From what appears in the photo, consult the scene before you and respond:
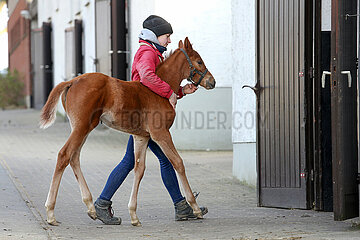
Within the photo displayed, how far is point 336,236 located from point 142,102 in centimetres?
208

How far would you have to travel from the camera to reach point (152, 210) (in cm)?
793

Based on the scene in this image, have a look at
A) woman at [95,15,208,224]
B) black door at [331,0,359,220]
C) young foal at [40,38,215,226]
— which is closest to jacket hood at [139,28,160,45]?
woman at [95,15,208,224]

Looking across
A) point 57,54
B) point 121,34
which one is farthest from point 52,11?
point 121,34


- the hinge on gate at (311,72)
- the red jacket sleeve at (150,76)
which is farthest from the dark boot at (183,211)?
the hinge on gate at (311,72)

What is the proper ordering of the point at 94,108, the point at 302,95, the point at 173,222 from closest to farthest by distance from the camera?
the point at 94,108, the point at 173,222, the point at 302,95

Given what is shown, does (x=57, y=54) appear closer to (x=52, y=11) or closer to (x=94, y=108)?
(x=52, y=11)

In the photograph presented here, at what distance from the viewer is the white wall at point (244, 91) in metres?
9.79

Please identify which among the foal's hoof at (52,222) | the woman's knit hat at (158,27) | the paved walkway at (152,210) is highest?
the woman's knit hat at (158,27)

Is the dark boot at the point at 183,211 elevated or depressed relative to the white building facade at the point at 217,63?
depressed

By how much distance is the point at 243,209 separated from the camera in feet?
26.1

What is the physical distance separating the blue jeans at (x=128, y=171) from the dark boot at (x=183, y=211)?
2.1 inches

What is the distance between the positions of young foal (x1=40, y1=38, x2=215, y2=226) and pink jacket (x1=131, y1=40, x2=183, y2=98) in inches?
2.6

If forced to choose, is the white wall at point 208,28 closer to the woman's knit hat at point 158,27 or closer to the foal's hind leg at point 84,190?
the woman's knit hat at point 158,27

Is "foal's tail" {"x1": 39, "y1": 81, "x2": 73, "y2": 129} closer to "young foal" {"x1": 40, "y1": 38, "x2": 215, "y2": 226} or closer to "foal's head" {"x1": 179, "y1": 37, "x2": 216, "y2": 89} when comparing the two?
"young foal" {"x1": 40, "y1": 38, "x2": 215, "y2": 226}
